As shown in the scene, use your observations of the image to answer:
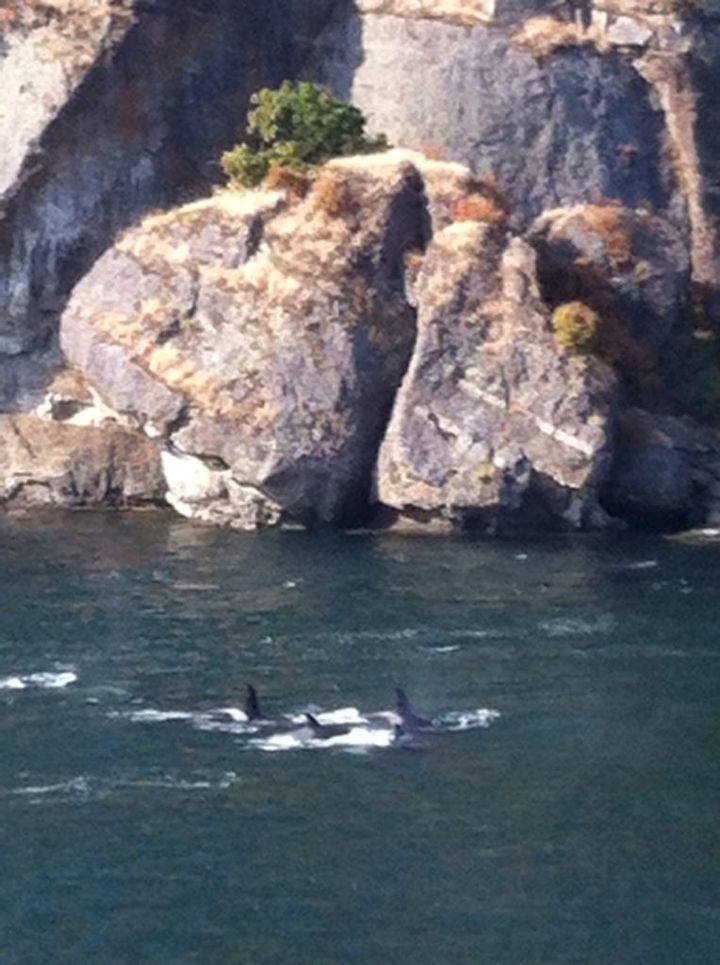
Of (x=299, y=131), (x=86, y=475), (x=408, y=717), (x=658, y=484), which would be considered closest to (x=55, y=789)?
(x=408, y=717)

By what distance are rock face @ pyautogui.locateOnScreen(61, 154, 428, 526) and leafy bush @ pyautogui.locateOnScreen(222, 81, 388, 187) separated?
162 centimetres

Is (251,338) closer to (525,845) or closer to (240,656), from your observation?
(240,656)

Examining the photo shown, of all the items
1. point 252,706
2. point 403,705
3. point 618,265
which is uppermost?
point 618,265

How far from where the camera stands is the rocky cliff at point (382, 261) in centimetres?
8375

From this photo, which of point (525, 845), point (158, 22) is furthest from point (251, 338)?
point (525, 845)

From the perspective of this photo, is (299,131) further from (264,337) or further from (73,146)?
(264,337)

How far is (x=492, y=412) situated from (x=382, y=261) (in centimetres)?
853

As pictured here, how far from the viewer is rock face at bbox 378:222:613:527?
82.1 meters

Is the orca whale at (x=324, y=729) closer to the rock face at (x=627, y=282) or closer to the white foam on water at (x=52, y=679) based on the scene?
the white foam on water at (x=52, y=679)

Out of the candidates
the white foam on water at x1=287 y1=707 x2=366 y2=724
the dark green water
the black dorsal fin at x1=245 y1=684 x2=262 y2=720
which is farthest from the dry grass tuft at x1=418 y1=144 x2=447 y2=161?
the black dorsal fin at x1=245 y1=684 x2=262 y2=720

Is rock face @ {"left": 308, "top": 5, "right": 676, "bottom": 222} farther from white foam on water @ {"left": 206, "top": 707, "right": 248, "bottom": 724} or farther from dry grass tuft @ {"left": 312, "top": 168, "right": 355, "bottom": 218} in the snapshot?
white foam on water @ {"left": 206, "top": 707, "right": 248, "bottom": 724}

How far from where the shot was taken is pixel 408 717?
56.5m

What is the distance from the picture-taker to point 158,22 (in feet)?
309

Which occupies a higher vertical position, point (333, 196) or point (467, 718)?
point (333, 196)
